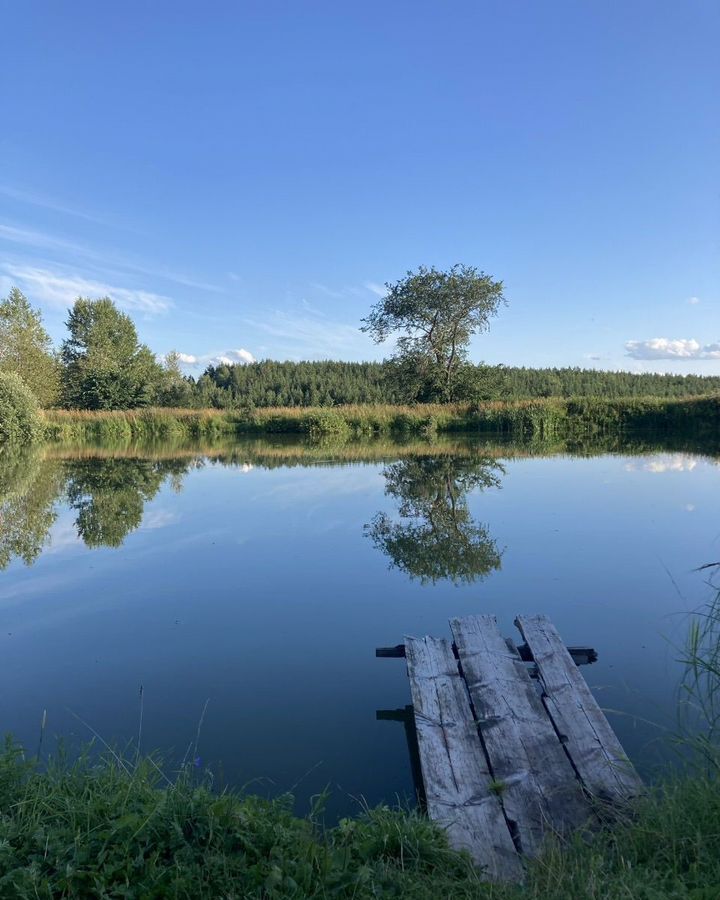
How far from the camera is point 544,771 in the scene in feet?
7.83

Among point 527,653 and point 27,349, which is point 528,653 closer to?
point 527,653

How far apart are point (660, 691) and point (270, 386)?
172 ft

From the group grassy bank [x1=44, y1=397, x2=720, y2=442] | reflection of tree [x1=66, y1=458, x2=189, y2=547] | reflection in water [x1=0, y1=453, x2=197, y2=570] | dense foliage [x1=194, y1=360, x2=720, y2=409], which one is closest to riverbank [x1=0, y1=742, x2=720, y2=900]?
reflection in water [x1=0, y1=453, x2=197, y2=570]

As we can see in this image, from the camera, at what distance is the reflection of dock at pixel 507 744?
2.12 m

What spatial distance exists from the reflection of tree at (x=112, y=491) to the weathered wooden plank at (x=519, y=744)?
14.6 ft

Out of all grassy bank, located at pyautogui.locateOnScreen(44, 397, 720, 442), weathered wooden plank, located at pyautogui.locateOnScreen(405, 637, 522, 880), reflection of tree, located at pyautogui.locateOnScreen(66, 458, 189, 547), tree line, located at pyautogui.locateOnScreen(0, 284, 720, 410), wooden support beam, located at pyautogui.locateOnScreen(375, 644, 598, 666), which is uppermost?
tree line, located at pyautogui.locateOnScreen(0, 284, 720, 410)

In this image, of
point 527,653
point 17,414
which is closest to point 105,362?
point 17,414

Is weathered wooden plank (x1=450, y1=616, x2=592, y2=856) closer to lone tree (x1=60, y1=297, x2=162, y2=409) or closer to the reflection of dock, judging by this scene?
the reflection of dock

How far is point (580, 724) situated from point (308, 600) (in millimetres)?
2328

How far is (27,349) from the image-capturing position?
31922 mm

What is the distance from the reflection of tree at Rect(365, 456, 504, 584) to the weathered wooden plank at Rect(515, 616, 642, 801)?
1.79 metres

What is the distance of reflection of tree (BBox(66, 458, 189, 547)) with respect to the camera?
7051 millimetres

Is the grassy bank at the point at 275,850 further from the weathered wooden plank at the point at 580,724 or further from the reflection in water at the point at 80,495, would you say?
the reflection in water at the point at 80,495

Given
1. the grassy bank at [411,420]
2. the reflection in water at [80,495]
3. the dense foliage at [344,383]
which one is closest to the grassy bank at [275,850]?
the reflection in water at [80,495]
